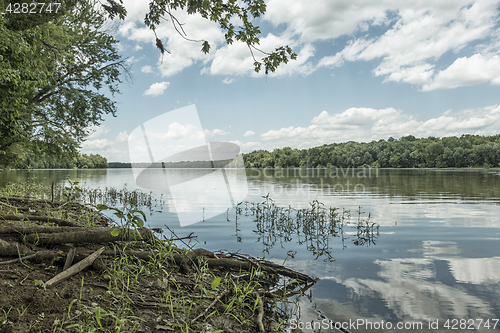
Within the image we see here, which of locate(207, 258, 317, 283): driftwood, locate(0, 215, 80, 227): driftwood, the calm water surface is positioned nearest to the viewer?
the calm water surface

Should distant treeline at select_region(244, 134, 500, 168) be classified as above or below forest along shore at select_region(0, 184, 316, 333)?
above

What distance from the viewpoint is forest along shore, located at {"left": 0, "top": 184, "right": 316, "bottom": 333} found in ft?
10.2

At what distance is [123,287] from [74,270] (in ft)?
2.36

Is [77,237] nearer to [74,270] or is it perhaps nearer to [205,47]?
[74,270]

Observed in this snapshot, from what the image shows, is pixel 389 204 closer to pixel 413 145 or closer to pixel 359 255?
pixel 359 255

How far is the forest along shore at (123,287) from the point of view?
310 cm

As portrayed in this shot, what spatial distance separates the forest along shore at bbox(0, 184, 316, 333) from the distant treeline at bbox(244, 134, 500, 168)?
367ft

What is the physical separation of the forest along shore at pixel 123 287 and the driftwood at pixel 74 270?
10mm
